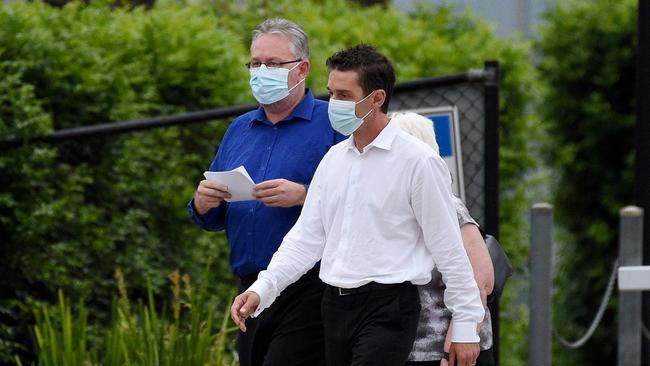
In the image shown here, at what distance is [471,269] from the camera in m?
4.08

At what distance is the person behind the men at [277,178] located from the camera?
4.59 meters

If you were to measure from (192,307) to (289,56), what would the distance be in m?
1.31

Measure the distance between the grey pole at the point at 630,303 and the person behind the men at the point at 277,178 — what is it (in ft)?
7.18

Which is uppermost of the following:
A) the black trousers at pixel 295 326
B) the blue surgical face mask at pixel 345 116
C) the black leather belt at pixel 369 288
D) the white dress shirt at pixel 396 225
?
the blue surgical face mask at pixel 345 116

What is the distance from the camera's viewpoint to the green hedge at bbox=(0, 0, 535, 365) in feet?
21.1

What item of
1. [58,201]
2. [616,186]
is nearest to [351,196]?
[58,201]

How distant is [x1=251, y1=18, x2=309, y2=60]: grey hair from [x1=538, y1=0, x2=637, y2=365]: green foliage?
18.8 feet

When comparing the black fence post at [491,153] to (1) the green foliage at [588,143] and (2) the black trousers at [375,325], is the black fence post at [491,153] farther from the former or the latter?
(1) the green foliage at [588,143]

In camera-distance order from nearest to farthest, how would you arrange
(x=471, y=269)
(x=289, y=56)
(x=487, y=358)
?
(x=471, y=269) < (x=487, y=358) < (x=289, y=56)

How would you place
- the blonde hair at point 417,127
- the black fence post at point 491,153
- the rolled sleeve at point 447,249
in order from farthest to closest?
the black fence post at point 491,153 < the blonde hair at point 417,127 < the rolled sleeve at point 447,249

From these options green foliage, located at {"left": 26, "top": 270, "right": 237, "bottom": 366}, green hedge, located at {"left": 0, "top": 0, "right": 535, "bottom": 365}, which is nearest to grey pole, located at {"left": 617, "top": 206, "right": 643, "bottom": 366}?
green foliage, located at {"left": 26, "top": 270, "right": 237, "bottom": 366}

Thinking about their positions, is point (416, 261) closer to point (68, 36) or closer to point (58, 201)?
point (58, 201)

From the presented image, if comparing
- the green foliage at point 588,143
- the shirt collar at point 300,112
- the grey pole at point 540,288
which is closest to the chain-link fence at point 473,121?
the grey pole at point 540,288

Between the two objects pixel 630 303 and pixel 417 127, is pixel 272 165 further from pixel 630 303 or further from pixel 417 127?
pixel 630 303
